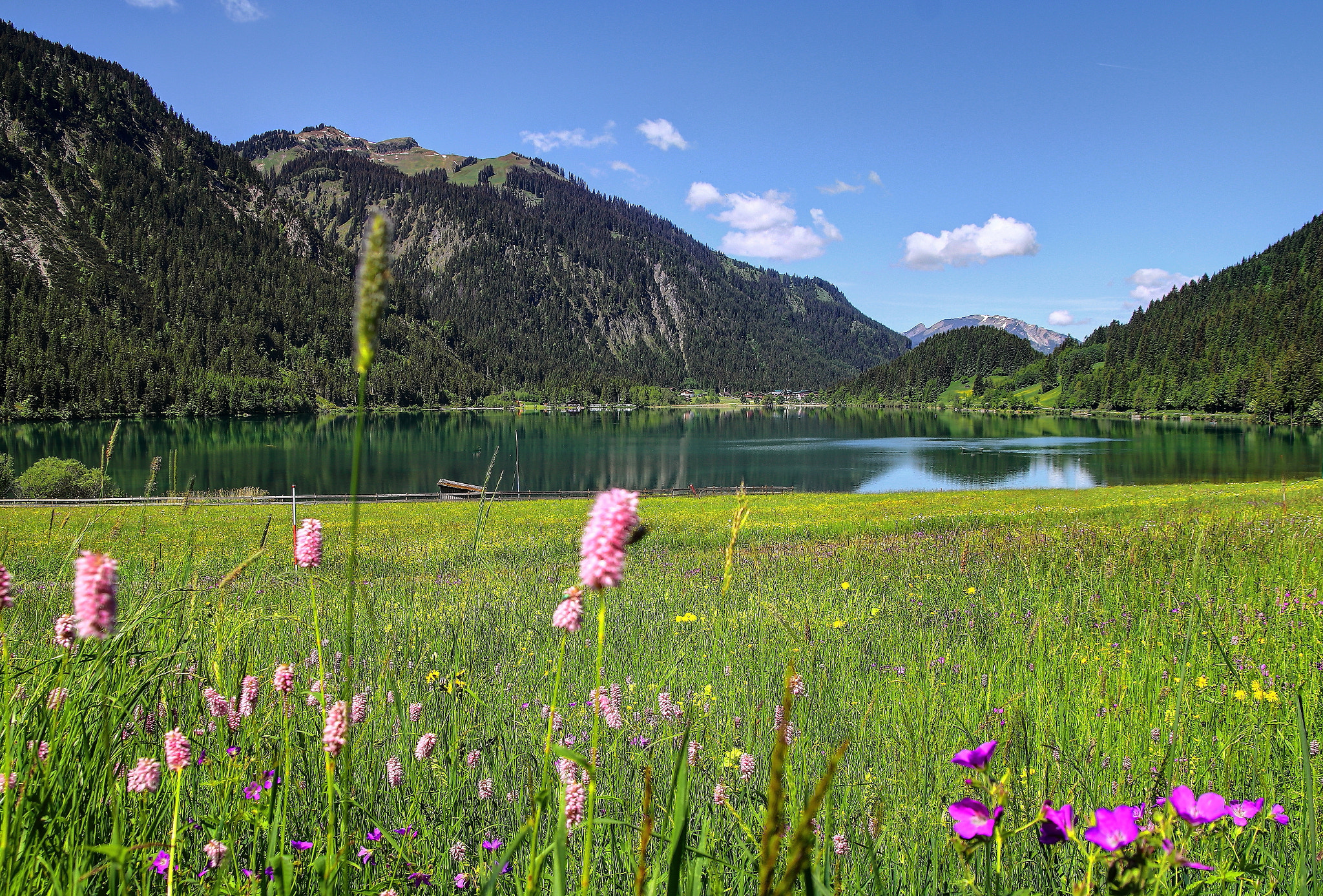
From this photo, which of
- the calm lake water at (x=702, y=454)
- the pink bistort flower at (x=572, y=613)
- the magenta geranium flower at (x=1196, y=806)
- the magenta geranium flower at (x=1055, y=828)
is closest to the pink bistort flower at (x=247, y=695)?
the pink bistort flower at (x=572, y=613)

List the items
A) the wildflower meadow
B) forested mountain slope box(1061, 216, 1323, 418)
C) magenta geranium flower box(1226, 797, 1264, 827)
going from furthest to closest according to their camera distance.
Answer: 1. forested mountain slope box(1061, 216, 1323, 418)
2. magenta geranium flower box(1226, 797, 1264, 827)
3. the wildflower meadow

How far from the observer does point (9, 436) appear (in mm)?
85875

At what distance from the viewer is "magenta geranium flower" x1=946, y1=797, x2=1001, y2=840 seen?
3.63 ft

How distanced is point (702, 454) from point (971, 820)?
88297 mm

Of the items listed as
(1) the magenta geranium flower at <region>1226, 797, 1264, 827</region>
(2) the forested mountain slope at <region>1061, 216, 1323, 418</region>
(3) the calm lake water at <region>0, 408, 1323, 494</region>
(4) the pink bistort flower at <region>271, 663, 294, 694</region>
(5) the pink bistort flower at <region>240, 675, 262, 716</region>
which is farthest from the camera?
(2) the forested mountain slope at <region>1061, 216, 1323, 418</region>

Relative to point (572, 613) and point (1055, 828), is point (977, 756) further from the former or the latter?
point (572, 613)

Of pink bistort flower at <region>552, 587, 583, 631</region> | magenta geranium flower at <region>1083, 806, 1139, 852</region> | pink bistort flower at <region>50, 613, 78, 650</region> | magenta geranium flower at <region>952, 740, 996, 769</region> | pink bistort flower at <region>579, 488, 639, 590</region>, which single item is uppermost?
pink bistort flower at <region>579, 488, 639, 590</region>

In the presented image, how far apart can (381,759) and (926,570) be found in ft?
24.1

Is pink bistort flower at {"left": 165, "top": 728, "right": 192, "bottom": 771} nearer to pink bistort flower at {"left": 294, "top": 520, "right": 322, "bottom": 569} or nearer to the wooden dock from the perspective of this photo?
pink bistort flower at {"left": 294, "top": 520, "right": 322, "bottom": 569}

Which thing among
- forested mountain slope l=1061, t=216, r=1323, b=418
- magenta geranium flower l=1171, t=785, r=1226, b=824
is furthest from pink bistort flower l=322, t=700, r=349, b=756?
forested mountain slope l=1061, t=216, r=1323, b=418

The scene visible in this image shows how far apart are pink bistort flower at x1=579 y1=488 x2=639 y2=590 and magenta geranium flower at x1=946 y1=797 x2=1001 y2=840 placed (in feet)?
2.21

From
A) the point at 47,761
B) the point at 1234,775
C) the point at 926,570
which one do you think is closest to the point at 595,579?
the point at 47,761

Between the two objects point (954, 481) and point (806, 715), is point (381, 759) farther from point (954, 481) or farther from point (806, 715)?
point (954, 481)

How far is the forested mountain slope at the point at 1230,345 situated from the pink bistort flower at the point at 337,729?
5525 inches
